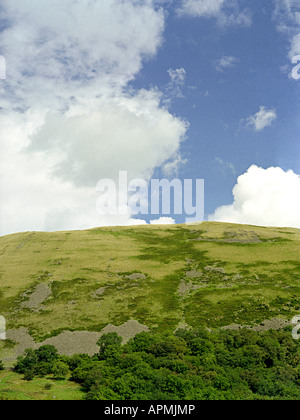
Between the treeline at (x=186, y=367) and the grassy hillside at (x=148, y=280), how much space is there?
16026 mm

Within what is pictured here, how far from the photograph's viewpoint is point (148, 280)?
330 feet

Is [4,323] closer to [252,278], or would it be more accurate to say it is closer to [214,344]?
[214,344]

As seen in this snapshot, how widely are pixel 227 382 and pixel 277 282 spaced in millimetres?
64187

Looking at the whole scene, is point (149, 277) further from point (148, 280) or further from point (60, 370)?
point (60, 370)

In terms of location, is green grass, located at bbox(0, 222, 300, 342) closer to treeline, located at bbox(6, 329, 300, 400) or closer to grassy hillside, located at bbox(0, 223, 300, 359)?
grassy hillside, located at bbox(0, 223, 300, 359)

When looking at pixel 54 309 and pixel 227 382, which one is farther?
pixel 54 309

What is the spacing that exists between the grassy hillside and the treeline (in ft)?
52.6

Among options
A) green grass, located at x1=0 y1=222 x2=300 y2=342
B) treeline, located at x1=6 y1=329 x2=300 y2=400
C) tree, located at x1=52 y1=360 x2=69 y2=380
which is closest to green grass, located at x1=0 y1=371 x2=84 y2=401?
tree, located at x1=52 y1=360 x2=69 y2=380

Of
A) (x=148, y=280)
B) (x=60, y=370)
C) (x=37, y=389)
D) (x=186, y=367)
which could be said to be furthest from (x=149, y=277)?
(x=37, y=389)

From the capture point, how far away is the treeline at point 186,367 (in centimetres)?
3359

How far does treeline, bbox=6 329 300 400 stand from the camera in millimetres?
33594

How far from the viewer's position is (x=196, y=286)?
311ft

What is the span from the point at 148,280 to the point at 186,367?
2355 inches

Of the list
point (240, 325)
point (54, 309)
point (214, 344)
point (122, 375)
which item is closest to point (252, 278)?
point (240, 325)
